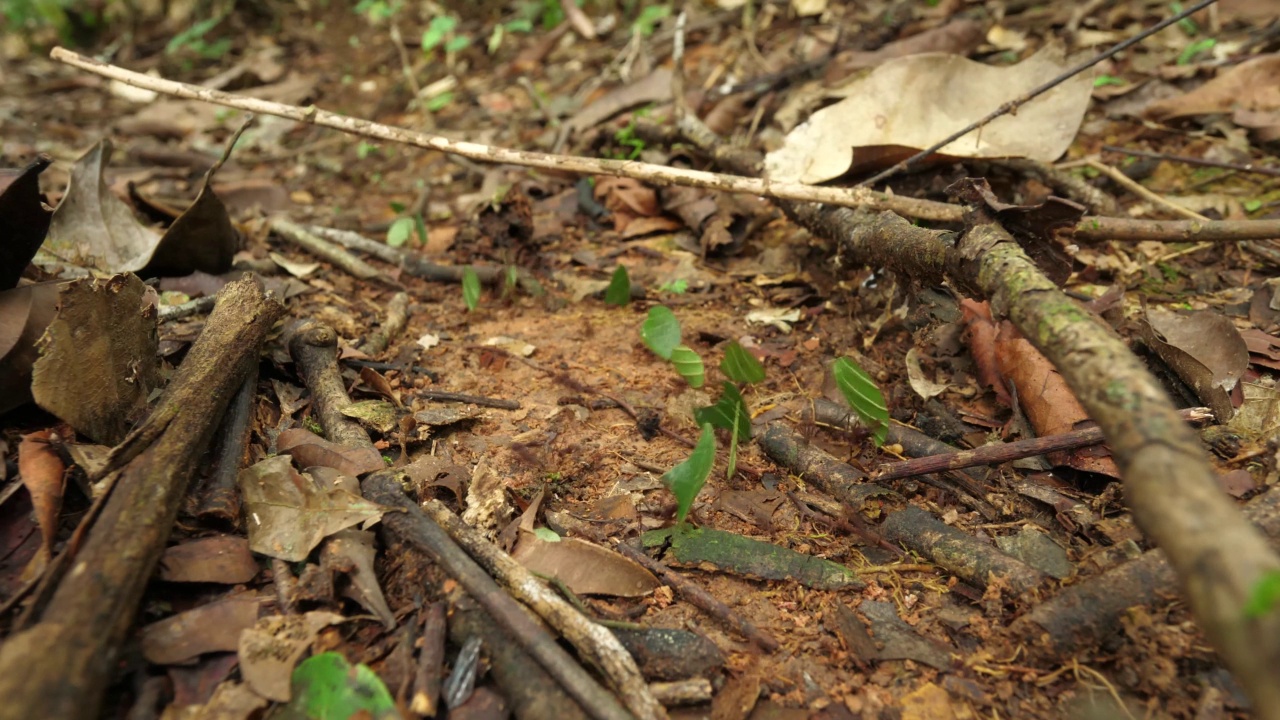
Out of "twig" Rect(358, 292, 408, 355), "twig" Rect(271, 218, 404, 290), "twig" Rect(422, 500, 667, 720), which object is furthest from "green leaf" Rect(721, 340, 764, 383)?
"twig" Rect(271, 218, 404, 290)

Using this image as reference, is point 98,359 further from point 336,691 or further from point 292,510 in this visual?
point 336,691

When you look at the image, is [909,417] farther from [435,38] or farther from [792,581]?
[435,38]

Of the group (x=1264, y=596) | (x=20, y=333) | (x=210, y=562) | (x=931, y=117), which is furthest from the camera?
(x=931, y=117)

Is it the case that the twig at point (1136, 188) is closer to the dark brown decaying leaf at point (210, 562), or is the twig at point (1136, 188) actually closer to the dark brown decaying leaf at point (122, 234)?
the dark brown decaying leaf at point (210, 562)

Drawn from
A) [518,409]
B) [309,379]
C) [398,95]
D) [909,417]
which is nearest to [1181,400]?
[909,417]

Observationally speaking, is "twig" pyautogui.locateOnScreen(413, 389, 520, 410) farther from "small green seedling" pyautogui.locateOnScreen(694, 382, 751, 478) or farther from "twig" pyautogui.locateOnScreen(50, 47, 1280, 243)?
"twig" pyautogui.locateOnScreen(50, 47, 1280, 243)

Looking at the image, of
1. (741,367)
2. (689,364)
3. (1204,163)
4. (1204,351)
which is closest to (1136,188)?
(1204,163)

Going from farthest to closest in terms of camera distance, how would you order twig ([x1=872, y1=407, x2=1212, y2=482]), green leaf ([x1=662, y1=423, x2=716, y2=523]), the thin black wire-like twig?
the thin black wire-like twig, twig ([x1=872, y1=407, x2=1212, y2=482]), green leaf ([x1=662, y1=423, x2=716, y2=523])
